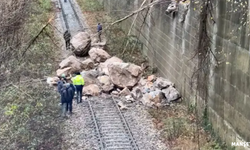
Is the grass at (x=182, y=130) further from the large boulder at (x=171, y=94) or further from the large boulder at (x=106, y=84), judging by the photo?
the large boulder at (x=106, y=84)

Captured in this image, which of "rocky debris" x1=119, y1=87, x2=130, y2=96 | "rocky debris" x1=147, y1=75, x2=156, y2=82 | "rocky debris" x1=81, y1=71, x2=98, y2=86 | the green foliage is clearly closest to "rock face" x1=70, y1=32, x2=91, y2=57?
"rocky debris" x1=81, y1=71, x2=98, y2=86

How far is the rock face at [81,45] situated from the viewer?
70.4 feet

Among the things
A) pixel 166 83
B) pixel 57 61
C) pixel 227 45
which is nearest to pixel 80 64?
pixel 57 61

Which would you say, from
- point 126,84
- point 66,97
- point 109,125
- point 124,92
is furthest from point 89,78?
point 109,125

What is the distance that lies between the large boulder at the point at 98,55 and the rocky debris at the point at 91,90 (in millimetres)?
4027

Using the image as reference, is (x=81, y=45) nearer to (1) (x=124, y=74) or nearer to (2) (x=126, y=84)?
(1) (x=124, y=74)

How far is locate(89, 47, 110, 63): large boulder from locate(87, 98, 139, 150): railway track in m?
5.01

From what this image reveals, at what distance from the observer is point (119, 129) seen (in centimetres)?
1251

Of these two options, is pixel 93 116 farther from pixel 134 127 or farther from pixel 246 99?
pixel 246 99

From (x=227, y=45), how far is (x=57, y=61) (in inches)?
462

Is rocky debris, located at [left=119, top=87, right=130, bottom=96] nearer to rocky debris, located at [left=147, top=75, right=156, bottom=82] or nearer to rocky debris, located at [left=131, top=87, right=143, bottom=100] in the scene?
rocky debris, located at [left=131, top=87, right=143, bottom=100]

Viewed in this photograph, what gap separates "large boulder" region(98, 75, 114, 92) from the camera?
16109 millimetres

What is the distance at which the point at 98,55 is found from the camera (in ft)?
66.1

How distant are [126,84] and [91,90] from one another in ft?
5.21
